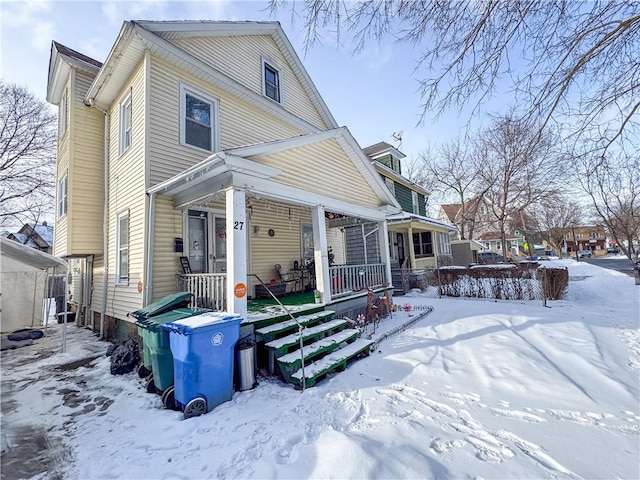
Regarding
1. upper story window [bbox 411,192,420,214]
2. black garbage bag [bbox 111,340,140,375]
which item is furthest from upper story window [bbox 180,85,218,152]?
upper story window [bbox 411,192,420,214]

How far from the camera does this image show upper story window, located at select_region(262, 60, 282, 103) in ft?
30.8

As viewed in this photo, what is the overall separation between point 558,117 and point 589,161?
102 cm

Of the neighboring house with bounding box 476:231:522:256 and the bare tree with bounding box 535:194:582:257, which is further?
the neighboring house with bounding box 476:231:522:256

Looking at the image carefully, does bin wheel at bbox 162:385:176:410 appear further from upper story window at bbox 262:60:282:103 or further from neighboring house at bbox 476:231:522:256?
neighboring house at bbox 476:231:522:256

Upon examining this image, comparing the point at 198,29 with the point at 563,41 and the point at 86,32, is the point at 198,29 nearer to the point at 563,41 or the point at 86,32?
the point at 86,32

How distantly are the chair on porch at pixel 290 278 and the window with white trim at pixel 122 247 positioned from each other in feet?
12.5

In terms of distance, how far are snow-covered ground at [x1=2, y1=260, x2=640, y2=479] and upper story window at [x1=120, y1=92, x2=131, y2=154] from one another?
5.09m

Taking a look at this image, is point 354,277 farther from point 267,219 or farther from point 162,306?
point 162,306

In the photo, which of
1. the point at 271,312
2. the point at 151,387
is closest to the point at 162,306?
the point at 151,387

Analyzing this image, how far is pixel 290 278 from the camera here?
29.4 ft

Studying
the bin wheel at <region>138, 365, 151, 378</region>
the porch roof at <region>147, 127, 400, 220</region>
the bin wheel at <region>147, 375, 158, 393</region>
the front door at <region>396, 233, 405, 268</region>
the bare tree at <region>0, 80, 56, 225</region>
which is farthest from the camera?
the bare tree at <region>0, 80, 56, 225</region>

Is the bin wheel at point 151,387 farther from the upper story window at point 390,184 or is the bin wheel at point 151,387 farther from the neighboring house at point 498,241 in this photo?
the neighboring house at point 498,241

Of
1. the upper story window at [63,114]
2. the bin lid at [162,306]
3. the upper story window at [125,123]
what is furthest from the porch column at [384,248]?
the upper story window at [63,114]

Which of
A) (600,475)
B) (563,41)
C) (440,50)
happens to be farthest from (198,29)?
(600,475)
